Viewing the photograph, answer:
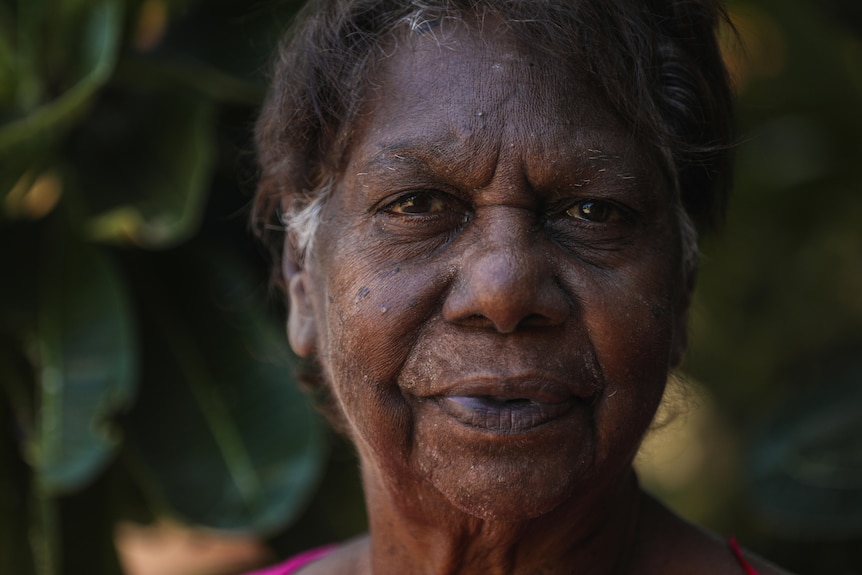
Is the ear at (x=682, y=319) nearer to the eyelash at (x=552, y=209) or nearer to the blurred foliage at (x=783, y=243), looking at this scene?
the eyelash at (x=552, y=209)

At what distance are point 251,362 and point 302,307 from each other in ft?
4.54

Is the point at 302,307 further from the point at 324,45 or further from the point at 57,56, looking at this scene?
the point at 57,56

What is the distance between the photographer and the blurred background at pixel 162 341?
3.29 meters

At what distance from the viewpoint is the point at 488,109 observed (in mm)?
1823

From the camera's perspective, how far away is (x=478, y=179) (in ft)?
5.93

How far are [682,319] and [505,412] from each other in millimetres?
552

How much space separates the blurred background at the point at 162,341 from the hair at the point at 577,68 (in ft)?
3.36

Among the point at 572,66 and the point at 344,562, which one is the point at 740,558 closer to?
the point at 344,562

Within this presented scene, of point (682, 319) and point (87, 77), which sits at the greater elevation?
point (682, 319)

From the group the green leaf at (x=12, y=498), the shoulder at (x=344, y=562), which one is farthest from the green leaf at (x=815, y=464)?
the green leaf at (x=12, y=498)

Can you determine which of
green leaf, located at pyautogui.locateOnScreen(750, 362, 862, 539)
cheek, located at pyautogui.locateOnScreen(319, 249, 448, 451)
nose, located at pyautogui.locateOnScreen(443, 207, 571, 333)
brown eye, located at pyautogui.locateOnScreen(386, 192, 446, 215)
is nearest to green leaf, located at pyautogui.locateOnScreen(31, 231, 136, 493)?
cheek, located at pyautogui.locateOnScreen(319, 249, 448, 451)

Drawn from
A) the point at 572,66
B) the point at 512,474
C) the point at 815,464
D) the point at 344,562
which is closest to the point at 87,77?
the point at 344,562

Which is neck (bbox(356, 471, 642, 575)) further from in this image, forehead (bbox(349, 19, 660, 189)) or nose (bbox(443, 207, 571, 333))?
forehead (bbox(349, 19, 660, 189))

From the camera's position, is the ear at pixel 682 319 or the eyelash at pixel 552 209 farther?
the ear at pixel 682 319
